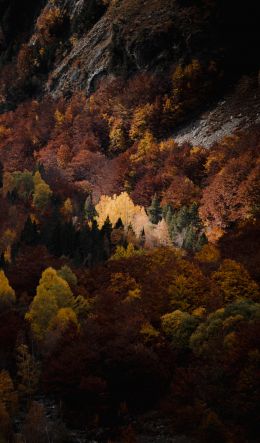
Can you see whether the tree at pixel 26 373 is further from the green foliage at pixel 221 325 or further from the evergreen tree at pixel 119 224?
the evergreen tree at pixel 119 224

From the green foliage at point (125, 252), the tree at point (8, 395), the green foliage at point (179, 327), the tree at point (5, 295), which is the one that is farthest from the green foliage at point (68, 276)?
the tree at point (8, 395)

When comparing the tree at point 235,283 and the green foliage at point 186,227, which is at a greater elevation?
the tree at point 235,283

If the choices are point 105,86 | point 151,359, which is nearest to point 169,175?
point 105,86

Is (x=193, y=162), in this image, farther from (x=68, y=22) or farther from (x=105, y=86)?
(x=68, y=22)

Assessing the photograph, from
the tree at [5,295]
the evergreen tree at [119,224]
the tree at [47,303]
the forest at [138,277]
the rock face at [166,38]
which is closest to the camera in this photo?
the forest at [138,277]

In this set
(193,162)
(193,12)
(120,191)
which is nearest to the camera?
(193,162)

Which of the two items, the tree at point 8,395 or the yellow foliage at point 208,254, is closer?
the tree at point 8,395
